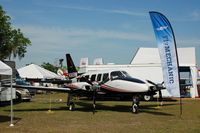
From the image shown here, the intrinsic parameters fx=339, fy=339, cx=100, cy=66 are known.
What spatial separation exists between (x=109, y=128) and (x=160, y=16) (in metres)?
6.87

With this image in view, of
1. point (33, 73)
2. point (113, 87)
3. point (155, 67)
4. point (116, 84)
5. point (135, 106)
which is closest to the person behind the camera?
point (135, 106)

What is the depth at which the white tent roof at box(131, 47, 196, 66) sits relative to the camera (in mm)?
43000

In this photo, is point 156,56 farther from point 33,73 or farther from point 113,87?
point 113,87

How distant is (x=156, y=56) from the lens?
45875mm

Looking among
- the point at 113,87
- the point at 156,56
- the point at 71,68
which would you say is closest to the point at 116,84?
the point at 113,87

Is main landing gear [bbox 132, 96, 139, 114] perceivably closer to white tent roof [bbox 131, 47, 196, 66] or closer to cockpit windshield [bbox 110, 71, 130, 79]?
cockpit windshield [bbox 110, 71, 130, 79]

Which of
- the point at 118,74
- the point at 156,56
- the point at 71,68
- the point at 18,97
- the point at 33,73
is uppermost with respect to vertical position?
the point at 156,56

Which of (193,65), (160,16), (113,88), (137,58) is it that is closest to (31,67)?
(137,58)

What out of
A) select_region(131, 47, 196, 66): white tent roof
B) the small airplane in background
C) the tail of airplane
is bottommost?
the small airplane in background

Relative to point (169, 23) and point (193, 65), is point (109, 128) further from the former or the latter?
point (193, 65)

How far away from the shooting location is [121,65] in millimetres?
39750

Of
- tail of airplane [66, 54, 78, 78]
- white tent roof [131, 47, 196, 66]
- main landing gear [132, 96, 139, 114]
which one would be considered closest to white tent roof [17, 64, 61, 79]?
white tent roof [131, 47, 196, 66]

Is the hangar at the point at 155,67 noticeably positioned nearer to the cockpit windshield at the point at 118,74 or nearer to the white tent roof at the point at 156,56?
→ the white tent roof at the point at 156,56

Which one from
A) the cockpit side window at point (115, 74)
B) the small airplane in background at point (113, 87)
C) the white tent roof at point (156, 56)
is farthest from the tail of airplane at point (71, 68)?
the white tent roof at point (156, 56)
